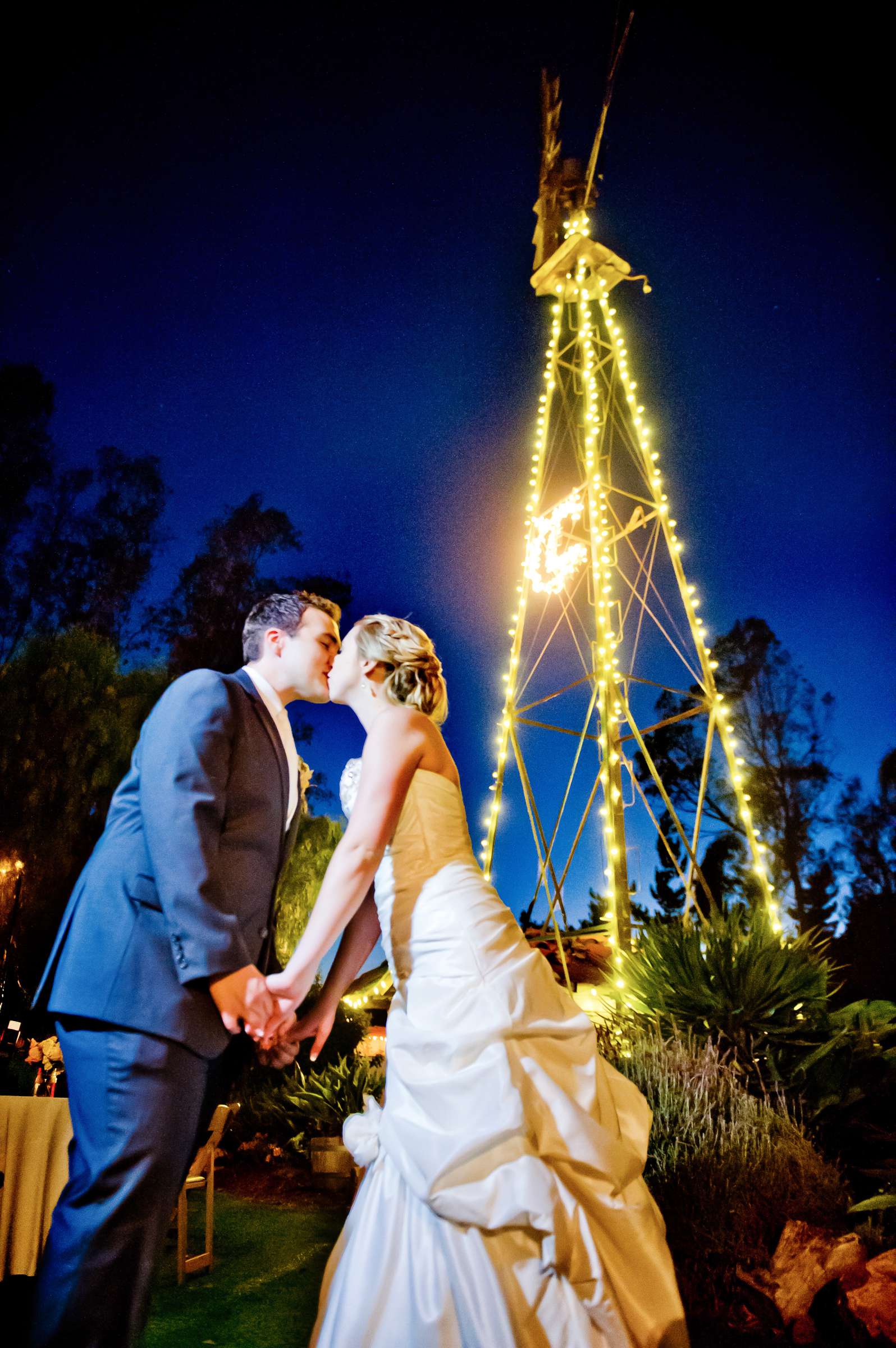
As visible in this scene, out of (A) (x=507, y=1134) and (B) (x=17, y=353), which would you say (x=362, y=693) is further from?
(B) (x=17, y=353)

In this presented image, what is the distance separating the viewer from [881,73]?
14328 millimetres

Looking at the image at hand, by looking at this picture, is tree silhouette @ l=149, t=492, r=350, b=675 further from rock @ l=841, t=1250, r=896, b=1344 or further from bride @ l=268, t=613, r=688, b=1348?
rock @ l=841, t=1250, r=896, b=1344

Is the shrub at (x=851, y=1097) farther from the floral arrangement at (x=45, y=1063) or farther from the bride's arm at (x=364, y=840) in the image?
the floral arrangement at (x=45, y=1063)

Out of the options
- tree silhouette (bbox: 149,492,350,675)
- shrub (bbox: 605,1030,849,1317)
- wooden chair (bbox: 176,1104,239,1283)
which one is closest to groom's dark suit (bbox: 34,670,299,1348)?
wooden chair (bbox: 176,1104,239,1283)

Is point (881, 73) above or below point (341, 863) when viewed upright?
above

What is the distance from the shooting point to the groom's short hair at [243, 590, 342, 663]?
2.43 metres

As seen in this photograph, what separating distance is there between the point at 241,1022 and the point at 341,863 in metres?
0.47

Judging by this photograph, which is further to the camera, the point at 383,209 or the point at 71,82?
the point at 383,209

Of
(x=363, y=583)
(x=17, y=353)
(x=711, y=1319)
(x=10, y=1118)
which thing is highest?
(x=17, y=353)

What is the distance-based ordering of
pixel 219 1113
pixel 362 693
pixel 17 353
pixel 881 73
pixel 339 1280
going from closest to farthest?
pixel 339 1280 < pixel 362 693 < pixel 219 1113 < pixel 881 73 < pixel 17 353

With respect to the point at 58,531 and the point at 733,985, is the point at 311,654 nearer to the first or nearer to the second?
the point at 733,985

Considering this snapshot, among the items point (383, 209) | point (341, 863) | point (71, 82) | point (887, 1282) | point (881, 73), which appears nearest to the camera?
point (341, 863)

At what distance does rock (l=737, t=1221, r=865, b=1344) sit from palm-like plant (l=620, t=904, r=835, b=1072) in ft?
4.59

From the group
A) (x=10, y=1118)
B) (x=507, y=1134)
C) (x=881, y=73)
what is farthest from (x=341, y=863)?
(x=881, y=73)
